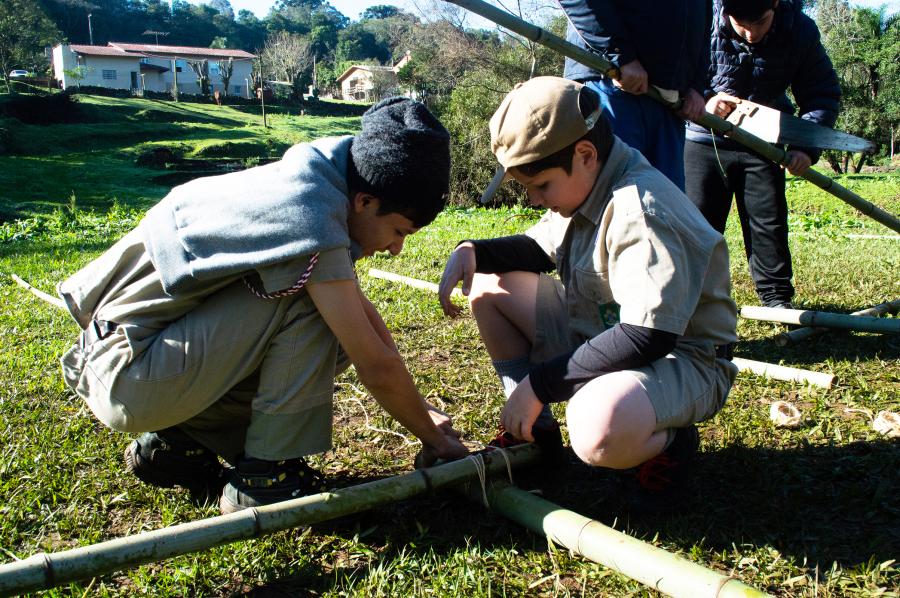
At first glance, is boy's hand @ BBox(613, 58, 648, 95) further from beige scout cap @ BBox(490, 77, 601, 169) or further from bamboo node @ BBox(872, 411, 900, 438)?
bamboo node @ BBox(872, 411, 900, 438)

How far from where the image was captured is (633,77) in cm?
323

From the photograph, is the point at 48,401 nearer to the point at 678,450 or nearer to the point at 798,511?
the point at 678,450

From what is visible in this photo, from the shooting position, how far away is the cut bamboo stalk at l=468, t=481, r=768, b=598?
1679mm

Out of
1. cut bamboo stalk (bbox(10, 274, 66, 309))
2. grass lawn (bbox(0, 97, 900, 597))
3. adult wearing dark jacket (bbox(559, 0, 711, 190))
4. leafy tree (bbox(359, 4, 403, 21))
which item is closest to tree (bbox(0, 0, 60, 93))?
cut bamboo stalk (bbox(10, 274, 66, 309))

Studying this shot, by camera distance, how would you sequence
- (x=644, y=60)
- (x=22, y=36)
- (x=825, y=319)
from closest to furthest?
(x=644, y=60) < (x=825, y=319) < (x=22, y=36)

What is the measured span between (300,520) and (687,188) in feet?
10.7

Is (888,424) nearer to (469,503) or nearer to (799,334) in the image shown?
(799,334)

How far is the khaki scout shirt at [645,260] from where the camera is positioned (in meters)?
1.96

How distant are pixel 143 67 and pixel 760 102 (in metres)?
66.4

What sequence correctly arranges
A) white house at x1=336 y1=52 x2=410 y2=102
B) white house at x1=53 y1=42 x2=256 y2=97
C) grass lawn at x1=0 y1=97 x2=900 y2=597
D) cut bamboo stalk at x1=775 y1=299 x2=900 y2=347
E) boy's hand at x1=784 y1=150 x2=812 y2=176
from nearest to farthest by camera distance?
grass lawn at x1=0 y1=97 x2=900 y2=597 → cut bamboo stalk at x1=775 y1=299 x2=900 y2=347 → boy's hand at x1=784 y1=150 x2=812 y2=176 → white house at x1=336 y1=52 x2=410 y2=102 → white house at x1=53 y1=42 x2=256 y2=97

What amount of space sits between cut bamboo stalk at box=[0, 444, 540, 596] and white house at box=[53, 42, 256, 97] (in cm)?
5692

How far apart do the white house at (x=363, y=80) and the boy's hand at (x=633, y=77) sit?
168 ft

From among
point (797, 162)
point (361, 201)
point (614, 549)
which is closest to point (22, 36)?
point (797, 162)

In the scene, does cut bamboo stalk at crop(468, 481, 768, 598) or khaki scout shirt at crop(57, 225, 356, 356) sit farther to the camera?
khaki scout shirt at crop(57, 225, 356, 356)
